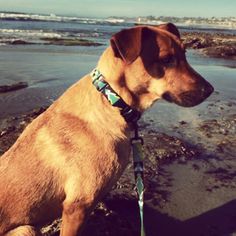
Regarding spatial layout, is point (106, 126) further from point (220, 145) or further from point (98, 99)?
point (220, 145)

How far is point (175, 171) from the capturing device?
649cm

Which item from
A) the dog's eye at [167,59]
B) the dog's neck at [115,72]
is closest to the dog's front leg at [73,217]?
the dog's neck at [115,72]

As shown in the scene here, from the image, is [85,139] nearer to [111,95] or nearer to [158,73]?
[111,95]

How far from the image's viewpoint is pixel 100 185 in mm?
3947

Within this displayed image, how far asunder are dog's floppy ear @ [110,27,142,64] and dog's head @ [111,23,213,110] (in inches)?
0.4

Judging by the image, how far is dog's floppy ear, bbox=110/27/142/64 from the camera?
3830mm

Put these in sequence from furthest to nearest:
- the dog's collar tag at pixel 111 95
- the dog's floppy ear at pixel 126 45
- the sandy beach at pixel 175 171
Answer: the sandy beach at pixel 175 171 < the dog's collar tag at pixel 111 95 < the dog's floppy ear at pixel 126 45

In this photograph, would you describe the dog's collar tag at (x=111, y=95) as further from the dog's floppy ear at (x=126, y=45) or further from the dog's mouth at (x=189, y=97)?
the dog's mouth at (x=189, y=97)

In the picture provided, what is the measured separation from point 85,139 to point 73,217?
0.75 metres

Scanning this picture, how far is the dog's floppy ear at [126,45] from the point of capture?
3830mm

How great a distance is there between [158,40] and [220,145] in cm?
394

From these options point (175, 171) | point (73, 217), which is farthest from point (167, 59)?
point (175, 171)

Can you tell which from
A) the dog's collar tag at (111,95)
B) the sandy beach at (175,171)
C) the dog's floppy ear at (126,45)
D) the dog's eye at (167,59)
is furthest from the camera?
the sandy beach at (175,171)

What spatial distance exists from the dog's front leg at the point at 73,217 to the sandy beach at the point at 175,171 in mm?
929
